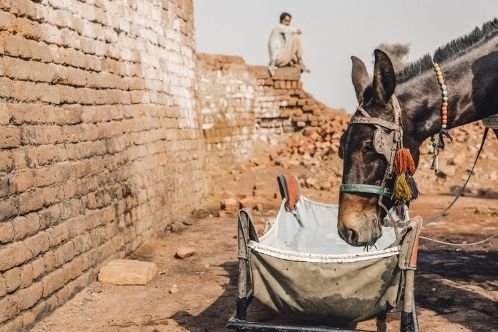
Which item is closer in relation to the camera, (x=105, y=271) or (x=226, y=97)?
(x=105, y=271)

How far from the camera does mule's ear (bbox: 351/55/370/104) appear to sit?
3794mm

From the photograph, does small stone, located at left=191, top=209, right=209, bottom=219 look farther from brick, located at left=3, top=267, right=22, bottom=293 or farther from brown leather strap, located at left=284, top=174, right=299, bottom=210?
brick, located at left=3, top=267, right=22, bottom=293

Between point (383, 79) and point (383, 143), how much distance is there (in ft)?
1.33

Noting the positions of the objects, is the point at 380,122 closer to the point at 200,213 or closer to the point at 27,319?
the point at 27,319

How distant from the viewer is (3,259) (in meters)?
3.86

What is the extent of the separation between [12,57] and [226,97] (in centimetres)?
967

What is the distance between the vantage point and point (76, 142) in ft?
17.1

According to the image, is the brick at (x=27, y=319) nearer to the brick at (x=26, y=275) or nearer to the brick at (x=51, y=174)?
the brick at (x=26, y=275)

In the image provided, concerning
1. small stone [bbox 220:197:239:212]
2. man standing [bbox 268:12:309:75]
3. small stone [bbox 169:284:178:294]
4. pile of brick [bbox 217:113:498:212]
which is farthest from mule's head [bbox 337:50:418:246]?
man standing [bbox 268:12:309:75]

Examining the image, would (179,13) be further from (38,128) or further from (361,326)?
(361,326)

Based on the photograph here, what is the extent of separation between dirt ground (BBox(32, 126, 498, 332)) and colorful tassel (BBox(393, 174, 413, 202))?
51.8 inches

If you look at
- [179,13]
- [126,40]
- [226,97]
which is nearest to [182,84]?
[179,13]

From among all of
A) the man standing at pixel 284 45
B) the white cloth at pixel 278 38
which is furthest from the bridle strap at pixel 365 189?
the white cloth at pixel 278 38

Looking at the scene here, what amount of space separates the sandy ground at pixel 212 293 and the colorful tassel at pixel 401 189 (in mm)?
1313
